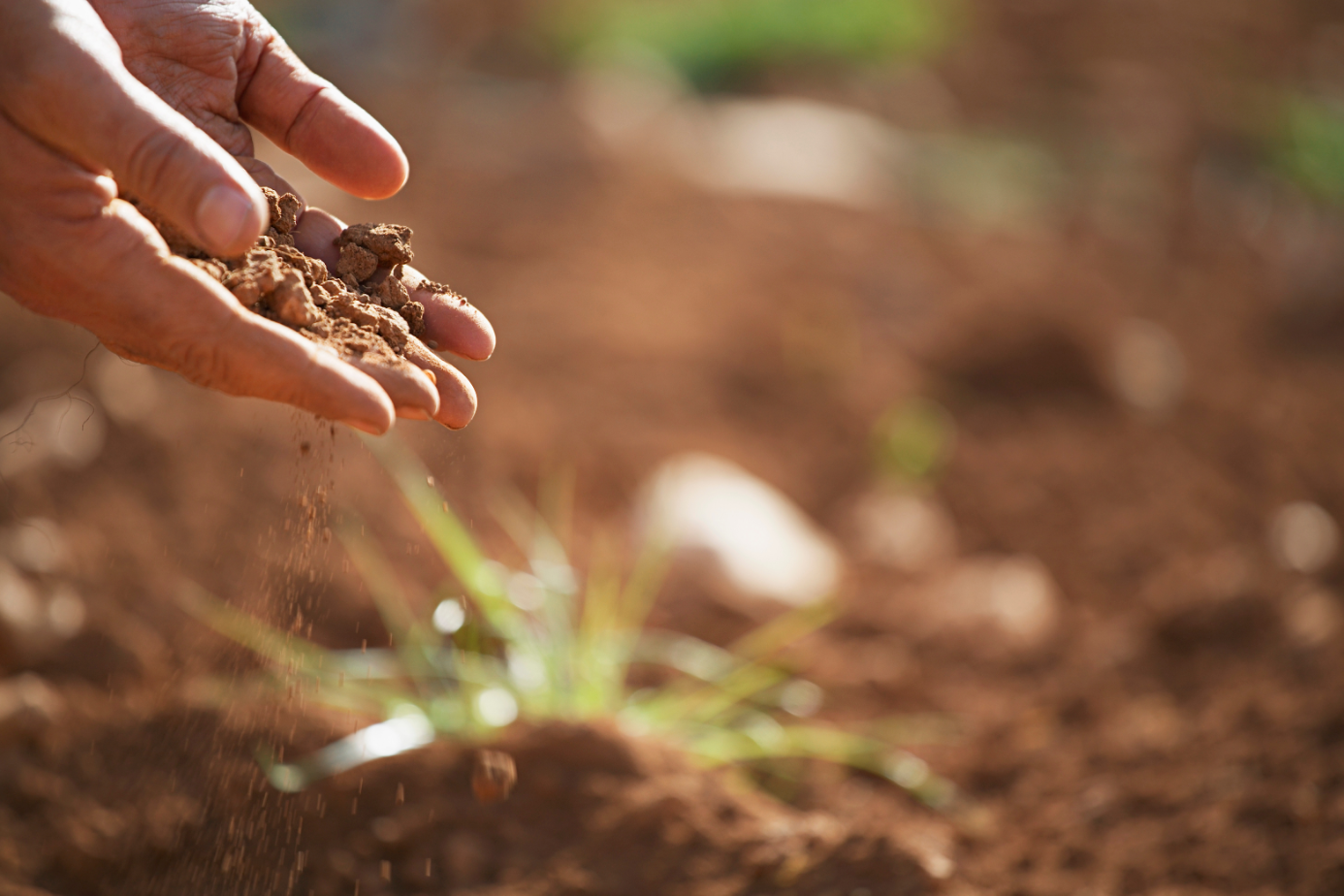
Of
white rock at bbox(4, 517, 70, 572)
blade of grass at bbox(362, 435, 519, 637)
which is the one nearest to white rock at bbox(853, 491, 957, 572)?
blade of grass at bbox(362, 435, 519, 637)

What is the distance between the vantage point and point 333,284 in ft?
4.97

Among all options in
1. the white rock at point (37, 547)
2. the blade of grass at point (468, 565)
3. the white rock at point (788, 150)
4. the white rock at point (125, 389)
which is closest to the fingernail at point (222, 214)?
the blade of grass at point (468, 565)

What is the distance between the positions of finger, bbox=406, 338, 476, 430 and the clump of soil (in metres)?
0.03

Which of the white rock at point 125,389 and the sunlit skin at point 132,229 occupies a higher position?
the white rock at point 125,389

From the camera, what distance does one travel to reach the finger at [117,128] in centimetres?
124

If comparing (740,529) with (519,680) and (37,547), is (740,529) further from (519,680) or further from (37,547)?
(37,547)

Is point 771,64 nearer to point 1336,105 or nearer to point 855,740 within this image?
point 1336,105

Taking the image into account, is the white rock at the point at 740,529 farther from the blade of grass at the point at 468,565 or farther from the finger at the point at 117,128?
the finger at the point at 117,128

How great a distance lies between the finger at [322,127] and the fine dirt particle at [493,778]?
38.7 inches

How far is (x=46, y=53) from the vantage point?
1.29 m

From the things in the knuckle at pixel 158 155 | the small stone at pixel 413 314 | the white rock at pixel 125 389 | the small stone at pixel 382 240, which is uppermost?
the white rock at pixel 125 389

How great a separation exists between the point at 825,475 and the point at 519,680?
1.74 m

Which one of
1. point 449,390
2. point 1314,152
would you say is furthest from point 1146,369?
point 449,390

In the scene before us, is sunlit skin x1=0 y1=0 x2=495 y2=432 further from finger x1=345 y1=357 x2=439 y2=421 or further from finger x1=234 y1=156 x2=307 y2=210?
finger x1=234 y1=156 x2=307 y2=210
